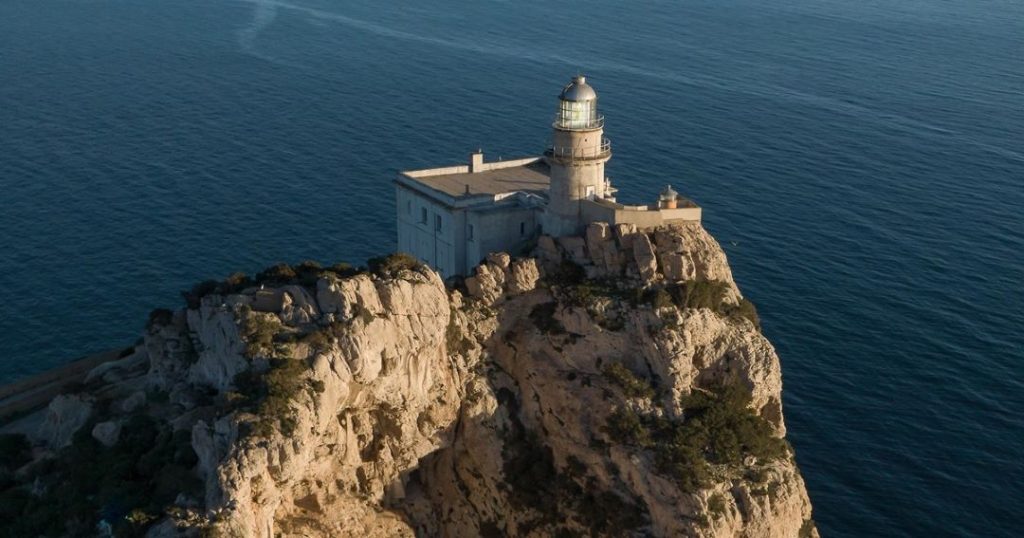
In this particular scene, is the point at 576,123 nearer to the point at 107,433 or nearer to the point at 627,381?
the point at 627,381

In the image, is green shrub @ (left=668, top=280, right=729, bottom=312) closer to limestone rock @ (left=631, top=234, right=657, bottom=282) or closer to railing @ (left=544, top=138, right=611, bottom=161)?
limestone rock @ (left=631, top=234, right=657, bottom=282)

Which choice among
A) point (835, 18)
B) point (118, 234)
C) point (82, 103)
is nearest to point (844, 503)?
point (118, 234)

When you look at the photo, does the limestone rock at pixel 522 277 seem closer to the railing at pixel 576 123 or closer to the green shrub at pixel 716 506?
the railing at pixel 576 123

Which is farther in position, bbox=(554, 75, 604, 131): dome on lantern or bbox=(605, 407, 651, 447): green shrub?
→ bbox=(554, 75, 604, 131): dome on lantern

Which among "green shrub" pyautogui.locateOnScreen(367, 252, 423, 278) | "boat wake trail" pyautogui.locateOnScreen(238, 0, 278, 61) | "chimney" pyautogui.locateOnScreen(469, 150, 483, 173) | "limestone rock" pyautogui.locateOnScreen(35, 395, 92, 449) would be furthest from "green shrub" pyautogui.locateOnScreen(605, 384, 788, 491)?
"boat wake trail" pyautogui.locateOnScreen(238, 0, 278, 61)

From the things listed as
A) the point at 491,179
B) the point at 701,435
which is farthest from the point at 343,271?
the point at 701,435

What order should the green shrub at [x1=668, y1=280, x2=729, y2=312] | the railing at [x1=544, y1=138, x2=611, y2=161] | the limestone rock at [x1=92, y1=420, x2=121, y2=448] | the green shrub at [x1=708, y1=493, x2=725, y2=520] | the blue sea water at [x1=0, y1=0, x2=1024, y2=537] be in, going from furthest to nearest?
the blue sea water at [x1=0, y1=0, x2=1024, y2=537], the railing at [x1=544, y1=138, x2=611, y2=161], the green shrub at [x1=668, y1=280, x2=729, y2=312], the green shrub at [x1=708, y1=493, x2=725, y2=520], the limestone rock at [x1=92, y1=420, x2=121, y2=448]

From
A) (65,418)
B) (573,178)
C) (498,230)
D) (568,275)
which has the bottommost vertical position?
(65,418)

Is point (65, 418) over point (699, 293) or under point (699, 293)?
under
